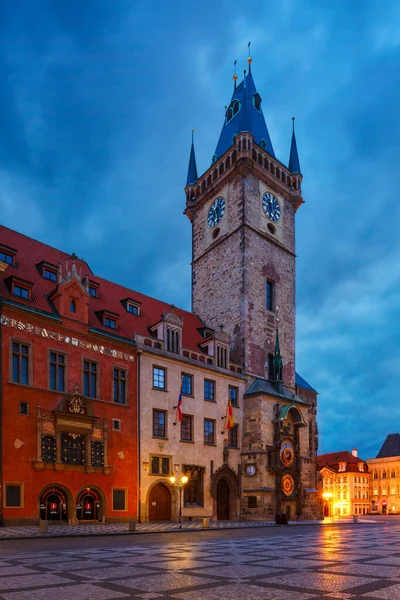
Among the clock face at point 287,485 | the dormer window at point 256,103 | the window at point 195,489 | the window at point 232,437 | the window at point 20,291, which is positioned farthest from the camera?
the dormer window at point 256,103

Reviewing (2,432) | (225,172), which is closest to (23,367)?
(2,432)

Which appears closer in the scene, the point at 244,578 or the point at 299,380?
the point at 244,578

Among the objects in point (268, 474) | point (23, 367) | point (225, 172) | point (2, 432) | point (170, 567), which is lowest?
point (268, 474)

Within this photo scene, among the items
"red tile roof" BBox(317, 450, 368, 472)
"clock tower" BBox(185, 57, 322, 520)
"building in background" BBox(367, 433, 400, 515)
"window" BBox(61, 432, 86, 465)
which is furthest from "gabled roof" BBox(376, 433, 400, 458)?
"window" BBox(61, 432, 86, 465)

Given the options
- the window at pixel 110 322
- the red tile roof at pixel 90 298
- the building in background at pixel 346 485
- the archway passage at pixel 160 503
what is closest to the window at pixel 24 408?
the red tile roof at pixel 90 298

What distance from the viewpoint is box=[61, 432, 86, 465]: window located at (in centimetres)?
3222

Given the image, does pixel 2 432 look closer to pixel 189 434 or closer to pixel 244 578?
pixel 189 434

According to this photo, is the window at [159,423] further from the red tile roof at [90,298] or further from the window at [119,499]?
the red tile roof at [90,298]

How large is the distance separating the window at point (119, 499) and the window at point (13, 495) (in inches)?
264

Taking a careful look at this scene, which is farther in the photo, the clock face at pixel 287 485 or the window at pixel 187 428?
the clock face at pixel 287 485

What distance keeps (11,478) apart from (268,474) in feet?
69.8

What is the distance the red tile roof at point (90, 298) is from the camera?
3369cm

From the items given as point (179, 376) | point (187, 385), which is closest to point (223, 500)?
point (187, 385)

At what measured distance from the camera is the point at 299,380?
188 ft
